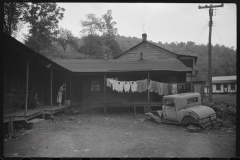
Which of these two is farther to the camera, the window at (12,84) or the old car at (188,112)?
the window at (12,84)

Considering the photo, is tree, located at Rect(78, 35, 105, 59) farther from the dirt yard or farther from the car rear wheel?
the dirt yard

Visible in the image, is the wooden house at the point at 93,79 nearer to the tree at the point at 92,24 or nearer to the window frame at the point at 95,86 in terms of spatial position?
the window frame at the point at 95,86

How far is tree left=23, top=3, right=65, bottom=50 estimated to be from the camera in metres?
39.8

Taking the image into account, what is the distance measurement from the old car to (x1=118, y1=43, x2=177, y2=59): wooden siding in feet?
63.6

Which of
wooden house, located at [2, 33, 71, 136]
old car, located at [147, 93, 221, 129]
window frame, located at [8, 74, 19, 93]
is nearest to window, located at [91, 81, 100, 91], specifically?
wooden house, located at [2, 33, 71, 136]

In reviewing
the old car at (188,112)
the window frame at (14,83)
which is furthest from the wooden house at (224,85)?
the window frame at (14,83)

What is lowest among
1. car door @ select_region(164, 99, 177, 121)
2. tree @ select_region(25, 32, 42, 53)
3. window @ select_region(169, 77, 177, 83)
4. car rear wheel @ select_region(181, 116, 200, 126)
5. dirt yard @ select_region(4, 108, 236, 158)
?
Answer: dirt yard @ select_region(4, 108, 236, 158)

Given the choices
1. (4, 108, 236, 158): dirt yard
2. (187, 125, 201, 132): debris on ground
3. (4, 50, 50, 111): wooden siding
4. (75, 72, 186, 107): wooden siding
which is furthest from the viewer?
(75, 72, 186, 107): wooden siding

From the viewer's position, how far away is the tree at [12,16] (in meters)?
30.5

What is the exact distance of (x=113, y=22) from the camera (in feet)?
175

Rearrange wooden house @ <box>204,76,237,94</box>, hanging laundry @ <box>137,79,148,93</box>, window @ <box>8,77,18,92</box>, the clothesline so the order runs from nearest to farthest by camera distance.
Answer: window @ <box>8,77,18,92</box> < the clothesline < hanging laundry @ <box>137,79,148,93</box> < wooden house @ <box>204,76,237,94</box>

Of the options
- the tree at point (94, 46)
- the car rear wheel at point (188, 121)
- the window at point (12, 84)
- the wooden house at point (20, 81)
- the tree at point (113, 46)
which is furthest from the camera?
the tree at point (94, 46)

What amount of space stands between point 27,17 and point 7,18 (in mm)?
7737

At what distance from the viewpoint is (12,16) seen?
32.1 m
